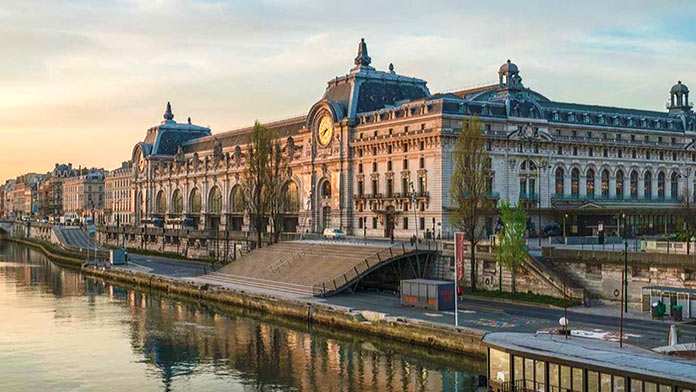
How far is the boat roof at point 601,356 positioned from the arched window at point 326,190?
284 ft

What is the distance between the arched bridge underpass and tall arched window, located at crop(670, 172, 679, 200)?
57107mm

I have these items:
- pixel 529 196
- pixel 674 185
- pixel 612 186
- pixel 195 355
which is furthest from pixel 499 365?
pixel 674 185

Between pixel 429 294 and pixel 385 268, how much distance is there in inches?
649

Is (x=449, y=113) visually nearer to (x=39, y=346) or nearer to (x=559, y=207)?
(x=559, y=207)

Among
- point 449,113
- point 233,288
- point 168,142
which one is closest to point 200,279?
point 233,288

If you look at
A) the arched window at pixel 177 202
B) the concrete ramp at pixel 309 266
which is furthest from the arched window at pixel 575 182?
the arched window at pixel 177 202

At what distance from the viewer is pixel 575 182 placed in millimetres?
112000

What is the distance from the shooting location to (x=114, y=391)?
150ft

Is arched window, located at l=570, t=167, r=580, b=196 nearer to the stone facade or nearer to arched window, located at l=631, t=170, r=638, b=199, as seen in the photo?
the stone facade

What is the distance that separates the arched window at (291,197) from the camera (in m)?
134

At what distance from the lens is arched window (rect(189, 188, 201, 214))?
166 m

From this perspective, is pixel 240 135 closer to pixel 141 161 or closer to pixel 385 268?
pixel 141 161

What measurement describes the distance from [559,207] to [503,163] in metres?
10.1

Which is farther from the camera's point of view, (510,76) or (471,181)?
(510,76)
